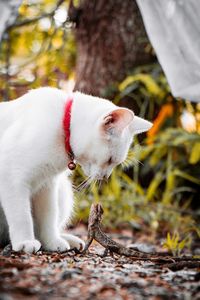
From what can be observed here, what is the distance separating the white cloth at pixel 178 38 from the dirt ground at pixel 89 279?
1.24 m

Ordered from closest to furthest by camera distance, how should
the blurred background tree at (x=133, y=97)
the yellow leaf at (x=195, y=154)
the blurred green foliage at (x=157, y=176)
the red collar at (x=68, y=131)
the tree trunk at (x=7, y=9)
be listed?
the red collar at (x=68, y=131) → the tree trunk at (x=7, y=9) → the yellow leaf at (x=195, y=154) → the blurred green foliage at (x=157, y=176) → the blurred background tree at (x=133, y=97)

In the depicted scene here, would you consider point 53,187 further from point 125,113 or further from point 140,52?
point 140,52

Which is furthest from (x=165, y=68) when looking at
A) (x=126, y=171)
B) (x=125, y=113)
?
(x=126, y=171)

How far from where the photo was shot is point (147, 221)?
13.4ft

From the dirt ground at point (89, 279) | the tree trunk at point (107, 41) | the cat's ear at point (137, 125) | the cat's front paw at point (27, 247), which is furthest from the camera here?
the tree trunk at point (107, 41)

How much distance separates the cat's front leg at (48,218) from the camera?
2322mm

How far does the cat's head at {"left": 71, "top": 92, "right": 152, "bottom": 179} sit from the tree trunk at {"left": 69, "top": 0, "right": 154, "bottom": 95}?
2.29 meters

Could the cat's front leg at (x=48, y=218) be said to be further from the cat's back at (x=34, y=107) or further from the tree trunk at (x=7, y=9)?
the tree trunk at (x=7, y=9)

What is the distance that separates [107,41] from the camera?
4488mm

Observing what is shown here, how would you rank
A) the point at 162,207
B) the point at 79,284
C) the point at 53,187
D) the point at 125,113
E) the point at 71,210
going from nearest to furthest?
the point at 79,284 < the point at 125,113 < the point at 53,187 < the point at 71,210 < the point at 162,207

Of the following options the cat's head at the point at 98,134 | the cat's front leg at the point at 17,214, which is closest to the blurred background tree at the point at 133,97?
the cat's head at the point at 98,134

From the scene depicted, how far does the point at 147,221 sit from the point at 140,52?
1502 mm

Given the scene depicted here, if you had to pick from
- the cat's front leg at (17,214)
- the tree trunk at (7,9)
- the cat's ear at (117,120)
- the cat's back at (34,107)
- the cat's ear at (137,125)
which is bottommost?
the cat's front leg at (17,214)

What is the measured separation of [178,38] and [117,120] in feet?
3.10
